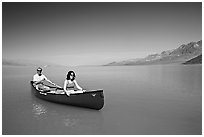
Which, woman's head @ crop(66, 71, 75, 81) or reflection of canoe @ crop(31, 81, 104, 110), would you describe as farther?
woman's head @ crop(66, 71, 75, 81)

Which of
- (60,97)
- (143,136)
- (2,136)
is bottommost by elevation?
(143,136)

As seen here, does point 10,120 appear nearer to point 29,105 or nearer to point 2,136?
point 2,136

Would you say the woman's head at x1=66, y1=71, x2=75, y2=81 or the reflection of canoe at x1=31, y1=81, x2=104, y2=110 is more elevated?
the woman's head at x1=66, y1=71, x2=75, y2=81

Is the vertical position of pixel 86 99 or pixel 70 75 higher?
pixel 70 75

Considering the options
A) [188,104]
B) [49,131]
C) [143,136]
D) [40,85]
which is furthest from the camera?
[40,85]

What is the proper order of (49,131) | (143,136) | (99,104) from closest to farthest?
(143,136) → (49,131) → (99,104)

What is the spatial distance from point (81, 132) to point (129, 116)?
1229 millimetres

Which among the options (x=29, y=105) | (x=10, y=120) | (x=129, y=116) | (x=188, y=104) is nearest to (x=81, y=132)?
(x=129, y=116)

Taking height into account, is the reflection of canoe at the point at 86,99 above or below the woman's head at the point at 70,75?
below

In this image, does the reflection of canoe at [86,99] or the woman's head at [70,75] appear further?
the woman's head at [70,75]

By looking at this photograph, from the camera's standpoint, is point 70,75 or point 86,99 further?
point 70,75

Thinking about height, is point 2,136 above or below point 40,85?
below

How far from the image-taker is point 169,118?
403cm

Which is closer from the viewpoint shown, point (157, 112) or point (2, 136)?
point (2, 136)
